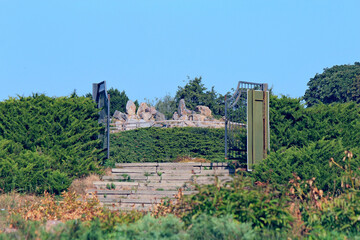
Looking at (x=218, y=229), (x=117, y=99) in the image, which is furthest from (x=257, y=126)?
(x=117, y=99)

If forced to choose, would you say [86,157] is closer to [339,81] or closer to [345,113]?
[345,113]

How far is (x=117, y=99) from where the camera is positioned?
176 ft

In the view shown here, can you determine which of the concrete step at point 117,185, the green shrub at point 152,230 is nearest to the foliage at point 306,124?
the concrete step at point 117,185

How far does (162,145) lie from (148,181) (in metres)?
4.79

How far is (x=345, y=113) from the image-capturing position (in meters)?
11.2

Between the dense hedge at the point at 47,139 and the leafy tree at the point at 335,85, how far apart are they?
38668 mm

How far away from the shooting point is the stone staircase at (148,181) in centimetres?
945

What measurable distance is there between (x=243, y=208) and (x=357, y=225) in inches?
73.3

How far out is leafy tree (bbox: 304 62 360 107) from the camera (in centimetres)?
4587

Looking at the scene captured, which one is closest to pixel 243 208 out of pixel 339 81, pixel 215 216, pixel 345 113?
pixel 215 216

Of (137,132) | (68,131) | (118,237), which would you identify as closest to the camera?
(118,237)

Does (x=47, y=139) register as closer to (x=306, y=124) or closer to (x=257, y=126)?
(x=257, y=126)

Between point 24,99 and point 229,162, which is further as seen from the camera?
point 229,162

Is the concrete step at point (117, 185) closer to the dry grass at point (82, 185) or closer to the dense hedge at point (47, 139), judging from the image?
the dry grass at point (82, 185)
